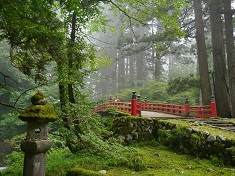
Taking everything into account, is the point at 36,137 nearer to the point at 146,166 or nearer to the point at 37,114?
the point at 37,114

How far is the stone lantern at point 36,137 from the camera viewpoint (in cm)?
293

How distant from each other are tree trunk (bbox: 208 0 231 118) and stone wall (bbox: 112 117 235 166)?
4738 mm

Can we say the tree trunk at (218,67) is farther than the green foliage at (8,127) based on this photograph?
No

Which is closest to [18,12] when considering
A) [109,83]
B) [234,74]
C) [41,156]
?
[41,156]

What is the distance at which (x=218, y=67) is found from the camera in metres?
10.6

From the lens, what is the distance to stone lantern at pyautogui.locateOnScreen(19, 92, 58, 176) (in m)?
2.93

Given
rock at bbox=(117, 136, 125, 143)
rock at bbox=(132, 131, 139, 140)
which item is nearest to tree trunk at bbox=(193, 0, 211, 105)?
rock at bbox=(132, 131, 139, 140)

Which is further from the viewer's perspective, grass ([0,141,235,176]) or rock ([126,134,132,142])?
rock ([126,134,132,142])

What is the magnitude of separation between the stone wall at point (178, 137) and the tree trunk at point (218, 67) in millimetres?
4738

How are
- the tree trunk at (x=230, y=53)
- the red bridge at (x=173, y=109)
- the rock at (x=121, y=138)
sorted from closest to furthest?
the rock at (x=121, y=138), the red bridge at (x=173, y=109), the tree trunk at (x=230, y=53)

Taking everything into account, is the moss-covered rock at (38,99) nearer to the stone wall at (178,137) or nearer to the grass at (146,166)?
the grass at (146,166)

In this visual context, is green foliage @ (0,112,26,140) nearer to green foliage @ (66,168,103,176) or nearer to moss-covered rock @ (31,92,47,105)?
green foliage @ (66,168,103,176)

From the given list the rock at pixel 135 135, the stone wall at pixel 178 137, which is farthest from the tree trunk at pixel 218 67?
the rock at pixel 135 135

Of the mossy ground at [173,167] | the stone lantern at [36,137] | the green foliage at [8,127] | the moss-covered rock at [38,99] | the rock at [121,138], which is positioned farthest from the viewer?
the green foliage at [8,127]
